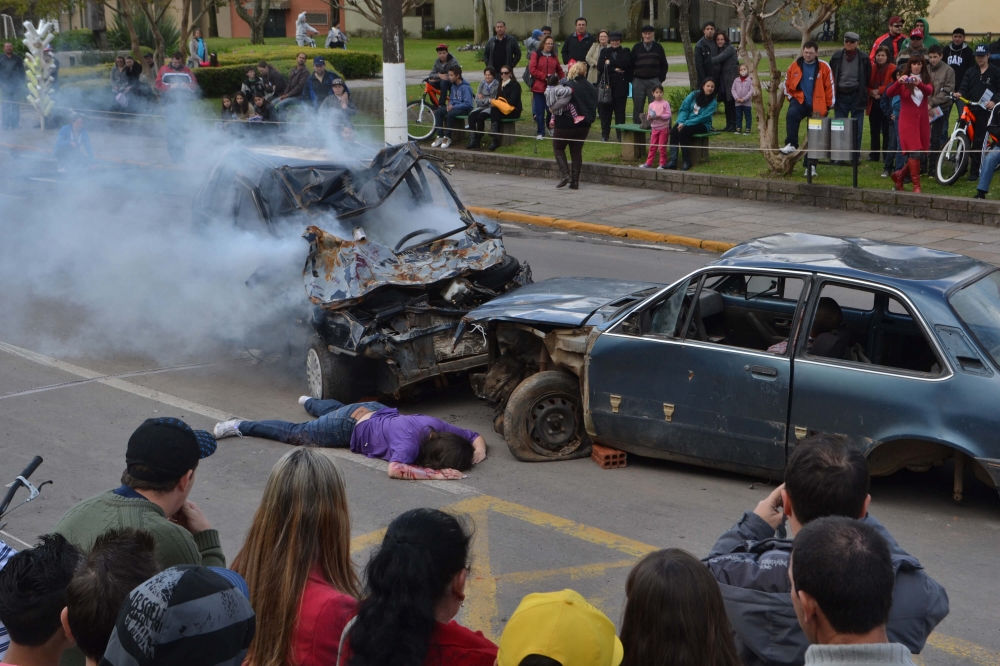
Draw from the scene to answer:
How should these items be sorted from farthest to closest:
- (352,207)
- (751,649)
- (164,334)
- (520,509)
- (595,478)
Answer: (164,334) → (352,207) → (595,478) → (520,509) → (751,649)

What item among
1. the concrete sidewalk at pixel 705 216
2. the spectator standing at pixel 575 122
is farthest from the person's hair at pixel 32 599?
the spectator standing at pixel 575 122

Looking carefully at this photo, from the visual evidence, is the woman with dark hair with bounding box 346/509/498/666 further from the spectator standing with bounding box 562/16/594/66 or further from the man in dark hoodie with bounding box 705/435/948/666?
the spectator standing with bounding box 562/16/594/66

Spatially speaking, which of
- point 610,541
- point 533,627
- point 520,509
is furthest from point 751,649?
point 520,509

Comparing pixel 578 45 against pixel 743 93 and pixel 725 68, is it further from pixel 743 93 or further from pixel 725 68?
pixel 743 93

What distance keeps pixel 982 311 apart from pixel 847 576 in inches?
155

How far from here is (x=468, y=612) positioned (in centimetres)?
527

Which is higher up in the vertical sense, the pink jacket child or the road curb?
the pink jacket child

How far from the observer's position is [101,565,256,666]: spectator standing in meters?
2.48

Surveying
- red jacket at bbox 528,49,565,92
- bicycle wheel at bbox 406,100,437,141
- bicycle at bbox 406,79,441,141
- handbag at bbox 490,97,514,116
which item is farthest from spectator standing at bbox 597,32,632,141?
bicycle wheel at bbox 406,100,437,141

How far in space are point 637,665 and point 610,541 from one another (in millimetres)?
3120

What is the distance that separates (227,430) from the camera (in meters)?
7.83

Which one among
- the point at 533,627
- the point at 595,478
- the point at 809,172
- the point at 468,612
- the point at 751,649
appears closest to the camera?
the point at 533,627

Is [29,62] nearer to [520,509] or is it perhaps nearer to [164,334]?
[164,334]

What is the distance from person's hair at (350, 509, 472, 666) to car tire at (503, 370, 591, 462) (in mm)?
4135
